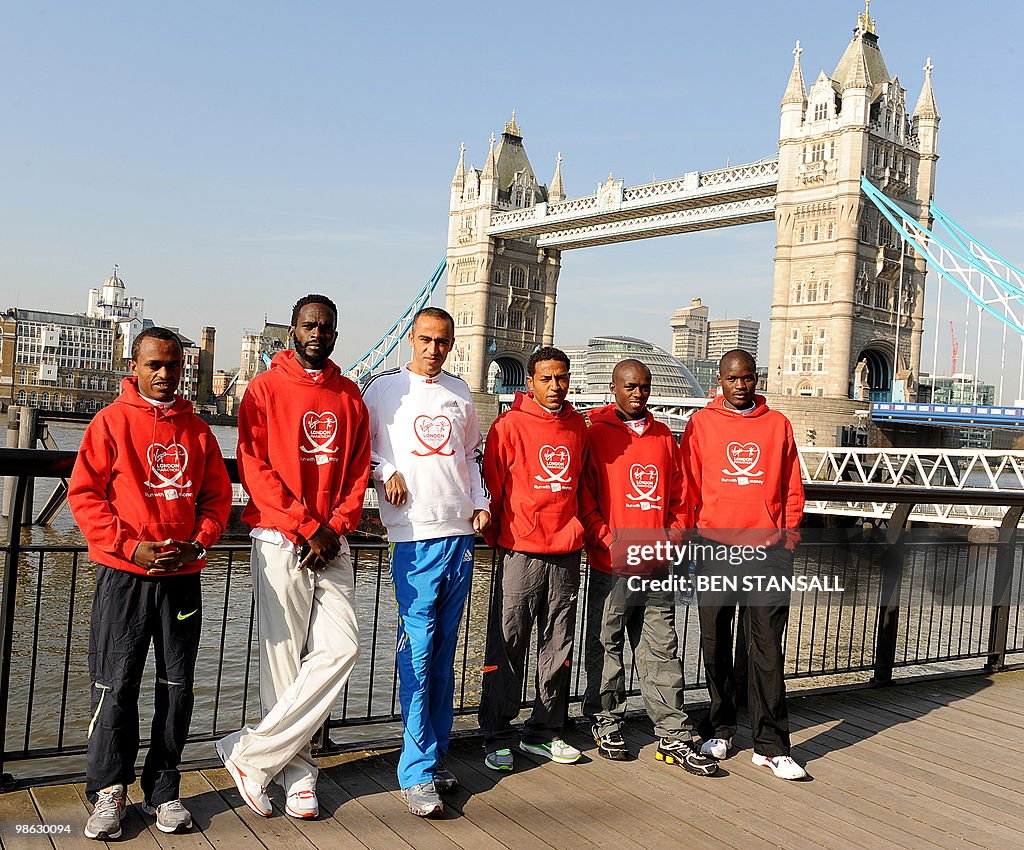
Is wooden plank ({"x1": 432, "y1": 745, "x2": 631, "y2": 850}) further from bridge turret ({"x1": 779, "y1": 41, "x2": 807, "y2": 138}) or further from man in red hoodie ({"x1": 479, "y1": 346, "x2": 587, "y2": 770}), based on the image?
bridge turret ({"x1": 779, "y1": 41, "x2": 807, "y2": 138})

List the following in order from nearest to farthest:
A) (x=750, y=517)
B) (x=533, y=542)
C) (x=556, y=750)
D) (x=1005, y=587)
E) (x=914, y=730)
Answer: (x=533, y=542)
(x=556, y=750)
(x=750, y=517)
(x=914, y=730)
(x=1005, y=587)

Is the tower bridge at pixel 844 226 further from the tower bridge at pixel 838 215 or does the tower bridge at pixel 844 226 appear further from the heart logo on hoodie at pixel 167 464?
the heart logo on hoodie at pixel 167 464

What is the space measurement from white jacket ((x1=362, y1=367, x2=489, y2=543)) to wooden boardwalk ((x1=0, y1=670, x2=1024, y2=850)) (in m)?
0.92

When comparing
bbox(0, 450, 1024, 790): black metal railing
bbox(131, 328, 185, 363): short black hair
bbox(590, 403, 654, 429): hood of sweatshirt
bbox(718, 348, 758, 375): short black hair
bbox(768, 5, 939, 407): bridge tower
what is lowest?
bbox(0, 450, 1024, 790): black metal railing

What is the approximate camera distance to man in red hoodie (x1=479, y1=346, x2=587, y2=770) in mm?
3568

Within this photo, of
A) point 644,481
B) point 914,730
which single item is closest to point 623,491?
point 644,481

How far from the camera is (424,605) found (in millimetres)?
3262

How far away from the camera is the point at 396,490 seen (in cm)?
320

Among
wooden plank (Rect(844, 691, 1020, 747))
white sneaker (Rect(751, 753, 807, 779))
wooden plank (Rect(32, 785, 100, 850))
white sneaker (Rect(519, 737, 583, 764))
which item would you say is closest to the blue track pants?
white sneaker (Rect(519, 737, 583, 764))

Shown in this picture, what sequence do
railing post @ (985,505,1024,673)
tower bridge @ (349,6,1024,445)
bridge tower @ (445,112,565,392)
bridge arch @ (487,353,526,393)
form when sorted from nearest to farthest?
railing post @ (985,505,1024,673)
tower bridge @ (349,6,1024,445)
bridge tower @ (445,112,565,392)
bridge arch @ (487,353,526,393)

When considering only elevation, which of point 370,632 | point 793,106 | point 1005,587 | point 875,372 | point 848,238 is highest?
point 793,106

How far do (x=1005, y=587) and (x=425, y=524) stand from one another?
4304mm

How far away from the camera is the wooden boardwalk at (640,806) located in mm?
2949

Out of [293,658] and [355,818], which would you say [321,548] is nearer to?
[293,658]
